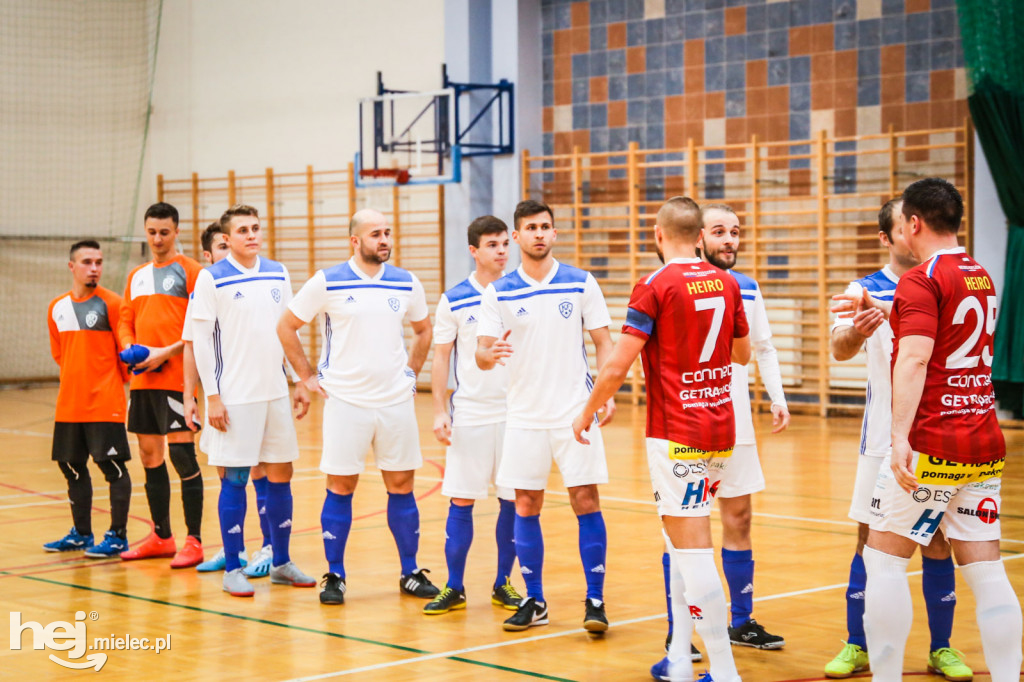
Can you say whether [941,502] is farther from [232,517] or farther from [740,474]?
[232,517]

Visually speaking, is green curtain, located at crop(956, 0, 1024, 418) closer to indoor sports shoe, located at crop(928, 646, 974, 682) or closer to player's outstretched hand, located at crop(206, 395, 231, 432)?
indoor sports shoe, located at crop(928, 646, 974, 682)

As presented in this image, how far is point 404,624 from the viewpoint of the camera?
18.5ft

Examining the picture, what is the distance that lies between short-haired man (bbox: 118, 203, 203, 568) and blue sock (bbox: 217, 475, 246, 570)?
0.57m

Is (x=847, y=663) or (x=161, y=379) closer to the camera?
(x=847, y=663)

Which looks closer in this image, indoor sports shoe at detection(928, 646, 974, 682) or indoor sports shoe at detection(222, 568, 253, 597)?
indoor sports shoe at detection(928, 646, 974, 682)

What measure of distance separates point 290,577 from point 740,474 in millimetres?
2553

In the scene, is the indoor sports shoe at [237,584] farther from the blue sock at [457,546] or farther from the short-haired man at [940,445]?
the short-haired man at [940,445]

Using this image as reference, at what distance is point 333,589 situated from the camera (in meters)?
6.04

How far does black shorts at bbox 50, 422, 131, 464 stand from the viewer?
24.5 feet

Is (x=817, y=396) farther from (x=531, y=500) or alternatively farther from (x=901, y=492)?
(x=901, y=492)

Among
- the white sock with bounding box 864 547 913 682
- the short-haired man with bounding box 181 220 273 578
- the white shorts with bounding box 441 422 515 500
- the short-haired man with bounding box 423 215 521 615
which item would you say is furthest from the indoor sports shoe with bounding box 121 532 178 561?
the white sock with bounding box 864 547 913 682

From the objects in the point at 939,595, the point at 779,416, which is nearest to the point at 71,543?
the point at 779,416

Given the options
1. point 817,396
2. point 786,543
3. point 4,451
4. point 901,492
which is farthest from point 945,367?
point 817,396

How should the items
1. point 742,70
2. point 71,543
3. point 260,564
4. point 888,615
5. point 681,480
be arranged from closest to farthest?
point 888,615 < point 681,480 < point 260,564 < point 71,543 < point 742,70
